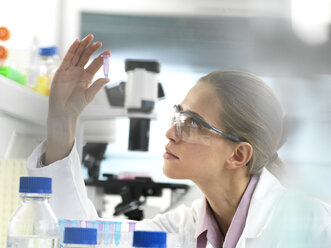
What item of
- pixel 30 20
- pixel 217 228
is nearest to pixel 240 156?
pixel 217 228

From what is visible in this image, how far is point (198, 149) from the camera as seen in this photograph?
3.46ft

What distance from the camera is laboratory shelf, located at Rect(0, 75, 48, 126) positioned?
106 cm

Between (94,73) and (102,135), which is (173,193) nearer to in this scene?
(102,135)

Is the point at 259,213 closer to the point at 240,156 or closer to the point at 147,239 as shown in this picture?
the point at 240,156

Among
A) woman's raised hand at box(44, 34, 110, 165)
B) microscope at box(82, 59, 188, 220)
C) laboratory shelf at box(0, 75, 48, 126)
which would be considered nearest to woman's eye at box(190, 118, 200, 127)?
microscope at box(82, 59, 188, 220)

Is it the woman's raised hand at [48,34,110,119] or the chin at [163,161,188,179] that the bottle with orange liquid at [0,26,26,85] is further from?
the chin at [163,161,188,179]

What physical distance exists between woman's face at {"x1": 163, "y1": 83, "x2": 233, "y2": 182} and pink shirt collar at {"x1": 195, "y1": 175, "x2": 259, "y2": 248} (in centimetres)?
10


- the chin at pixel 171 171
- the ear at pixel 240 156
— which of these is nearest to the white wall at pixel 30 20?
the chin at pixel 171 171

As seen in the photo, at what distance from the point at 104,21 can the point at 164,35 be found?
13 cm

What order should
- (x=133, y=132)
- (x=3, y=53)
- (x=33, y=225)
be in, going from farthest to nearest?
(x=3, y=53)
(x=133, y=132)
(x=33, y=225)

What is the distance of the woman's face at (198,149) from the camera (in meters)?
1.03

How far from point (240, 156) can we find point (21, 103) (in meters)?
0.54

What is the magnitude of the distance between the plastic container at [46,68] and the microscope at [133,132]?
6.2 inches

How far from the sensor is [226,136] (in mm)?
1067
